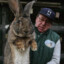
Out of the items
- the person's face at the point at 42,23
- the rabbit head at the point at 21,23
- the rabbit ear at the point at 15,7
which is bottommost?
the person's face at the point at 42,23

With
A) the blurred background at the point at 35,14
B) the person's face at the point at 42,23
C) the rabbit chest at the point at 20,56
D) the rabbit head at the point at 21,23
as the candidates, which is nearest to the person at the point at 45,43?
the person's face at the point at 42,23

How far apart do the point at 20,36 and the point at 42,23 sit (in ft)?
2.80

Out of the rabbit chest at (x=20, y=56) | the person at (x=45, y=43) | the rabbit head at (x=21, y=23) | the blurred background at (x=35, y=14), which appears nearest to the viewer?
the rabbit head at (x=21, y=23)

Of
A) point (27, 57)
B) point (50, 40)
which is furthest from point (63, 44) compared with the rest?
point (27, 57)

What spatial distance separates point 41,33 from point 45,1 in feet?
6.51

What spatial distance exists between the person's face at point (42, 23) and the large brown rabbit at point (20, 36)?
65cm

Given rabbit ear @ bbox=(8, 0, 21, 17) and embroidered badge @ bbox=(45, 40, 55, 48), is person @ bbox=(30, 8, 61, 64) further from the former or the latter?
rabbit ear @ bbox=(8, 0, 21, 17)

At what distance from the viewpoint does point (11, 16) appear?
18.8ft

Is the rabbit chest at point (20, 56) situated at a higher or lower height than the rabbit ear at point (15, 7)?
lower

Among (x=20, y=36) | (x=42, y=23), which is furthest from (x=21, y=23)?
(x=42, y=23)

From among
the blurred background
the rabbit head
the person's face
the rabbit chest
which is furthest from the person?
the blurred background

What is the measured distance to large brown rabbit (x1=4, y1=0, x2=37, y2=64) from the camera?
10.3ft

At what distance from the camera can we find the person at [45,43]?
3.89 meters

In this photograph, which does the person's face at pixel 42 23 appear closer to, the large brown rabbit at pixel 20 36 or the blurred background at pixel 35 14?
the large brown rabbit at pixel 20 36
